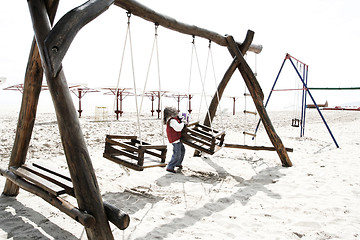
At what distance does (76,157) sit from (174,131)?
2.55m

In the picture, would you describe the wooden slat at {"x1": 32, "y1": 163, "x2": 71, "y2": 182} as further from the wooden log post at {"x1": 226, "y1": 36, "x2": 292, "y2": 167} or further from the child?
the wooden log post at {"x1": 226, "y1": 36, "x2": 292, "y2": 167}

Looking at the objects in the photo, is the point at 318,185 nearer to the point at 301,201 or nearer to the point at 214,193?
the point at 301,201

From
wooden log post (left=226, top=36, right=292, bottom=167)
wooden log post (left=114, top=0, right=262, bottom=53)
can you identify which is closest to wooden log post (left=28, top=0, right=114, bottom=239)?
wooden log post (left=114, top=0, right=262, bottom=53)

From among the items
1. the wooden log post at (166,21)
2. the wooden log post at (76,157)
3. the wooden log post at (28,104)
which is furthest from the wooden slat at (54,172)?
the wooden log post at (166,21)

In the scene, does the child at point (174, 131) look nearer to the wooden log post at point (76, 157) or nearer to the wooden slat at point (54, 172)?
the wooden slat at point (54, 172)

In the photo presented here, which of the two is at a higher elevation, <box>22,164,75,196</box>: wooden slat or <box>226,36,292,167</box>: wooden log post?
<box>226,36,292,167</box>: wooden log post

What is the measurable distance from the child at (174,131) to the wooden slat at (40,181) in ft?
7.31

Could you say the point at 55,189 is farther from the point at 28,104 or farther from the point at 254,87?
the point at 254,87

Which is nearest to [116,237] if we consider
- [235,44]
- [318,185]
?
[318,185]

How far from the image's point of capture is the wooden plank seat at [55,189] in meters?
1.96

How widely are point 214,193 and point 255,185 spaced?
812mm

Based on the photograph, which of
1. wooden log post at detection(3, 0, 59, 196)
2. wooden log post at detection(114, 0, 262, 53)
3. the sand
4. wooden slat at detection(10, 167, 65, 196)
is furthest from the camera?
wooden log post at detection(114, 0, 262, 53)

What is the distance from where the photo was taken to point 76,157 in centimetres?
200

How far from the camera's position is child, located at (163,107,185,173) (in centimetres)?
426
